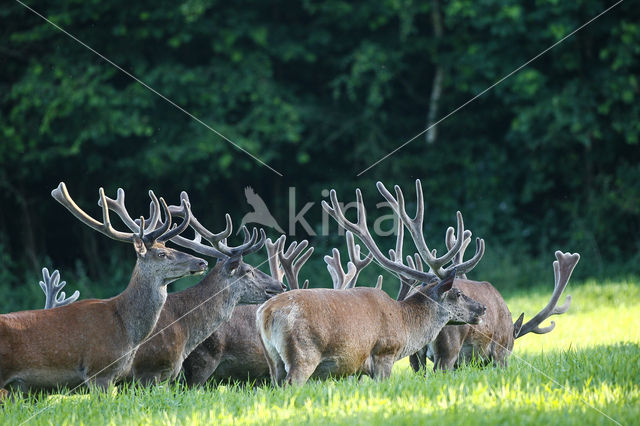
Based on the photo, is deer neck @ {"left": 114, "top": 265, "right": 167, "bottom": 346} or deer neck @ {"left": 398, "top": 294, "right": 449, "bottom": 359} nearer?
deer neck @ {"left": 114, "top": 265, "right": 167, "bottom": 346}

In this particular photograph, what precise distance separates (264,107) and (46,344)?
11313 millimetres

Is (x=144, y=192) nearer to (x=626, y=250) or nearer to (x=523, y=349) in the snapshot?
(x=626, y=250)

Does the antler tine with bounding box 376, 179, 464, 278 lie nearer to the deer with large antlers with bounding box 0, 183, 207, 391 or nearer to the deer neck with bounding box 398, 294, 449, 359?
the deer neck with bounding box 398, 294, 449, 359

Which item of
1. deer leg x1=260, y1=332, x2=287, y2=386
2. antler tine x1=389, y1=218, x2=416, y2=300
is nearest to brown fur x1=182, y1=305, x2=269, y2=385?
deer leg x1=260, y1=332, x2=287, y2=386

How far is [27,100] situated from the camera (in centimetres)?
1719

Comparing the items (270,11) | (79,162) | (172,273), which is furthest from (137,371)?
(270,11)

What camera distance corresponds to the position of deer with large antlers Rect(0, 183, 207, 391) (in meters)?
6.57

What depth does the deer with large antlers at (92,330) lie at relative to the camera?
21.6 feet

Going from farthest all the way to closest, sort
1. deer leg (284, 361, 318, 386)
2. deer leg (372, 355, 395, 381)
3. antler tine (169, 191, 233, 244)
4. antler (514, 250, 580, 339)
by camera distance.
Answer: antler (514, 250, 580, 339) < antler tine (169, 191, 233, 244) < deer leg (372, 355, 395, 381) < deer leg (284, 361, 318, 386)

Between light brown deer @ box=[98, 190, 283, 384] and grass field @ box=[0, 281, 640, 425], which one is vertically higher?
light brown deer @ box=[98, 190, 283, 384]

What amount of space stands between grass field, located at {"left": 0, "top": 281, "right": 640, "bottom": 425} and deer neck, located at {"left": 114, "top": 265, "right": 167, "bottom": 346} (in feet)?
1.55

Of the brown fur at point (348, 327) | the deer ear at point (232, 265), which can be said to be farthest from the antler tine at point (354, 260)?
the deer ear at point (232, 265)

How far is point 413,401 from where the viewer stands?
598 cm

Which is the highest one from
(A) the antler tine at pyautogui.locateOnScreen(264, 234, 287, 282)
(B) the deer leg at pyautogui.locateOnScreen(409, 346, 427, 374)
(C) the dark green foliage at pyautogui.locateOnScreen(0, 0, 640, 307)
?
(C) the dark green foliage at pyautogui.locateOnScreen(0, 0, 640, 307)
